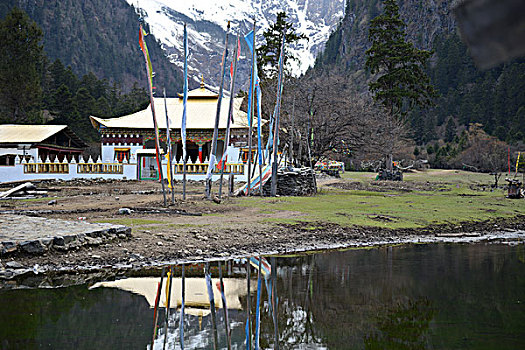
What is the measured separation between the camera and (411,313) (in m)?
8.31

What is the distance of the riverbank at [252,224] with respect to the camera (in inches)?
480

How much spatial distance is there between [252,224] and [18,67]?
5945 centimetres

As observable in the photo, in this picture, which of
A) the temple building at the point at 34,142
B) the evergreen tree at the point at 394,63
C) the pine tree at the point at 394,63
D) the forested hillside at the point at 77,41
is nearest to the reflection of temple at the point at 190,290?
the temple building at the point at 34,142

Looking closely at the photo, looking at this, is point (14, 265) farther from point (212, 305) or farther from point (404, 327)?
point (404, 327)

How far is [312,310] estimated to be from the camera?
8.42 meters

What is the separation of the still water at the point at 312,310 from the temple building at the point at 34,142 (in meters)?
35.2

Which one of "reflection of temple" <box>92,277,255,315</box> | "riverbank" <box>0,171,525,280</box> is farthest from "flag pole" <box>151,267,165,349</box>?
"riverbank" <box>0,171,525,280</box>

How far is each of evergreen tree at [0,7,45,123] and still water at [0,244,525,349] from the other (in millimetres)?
62733

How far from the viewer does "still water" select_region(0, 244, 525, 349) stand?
6.89 meters

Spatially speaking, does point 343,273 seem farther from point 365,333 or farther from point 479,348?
point 479,348

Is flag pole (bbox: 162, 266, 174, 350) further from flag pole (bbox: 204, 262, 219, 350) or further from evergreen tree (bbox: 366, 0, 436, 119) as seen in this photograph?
evergreen tree (bbox: 366, 0, 436, 119)

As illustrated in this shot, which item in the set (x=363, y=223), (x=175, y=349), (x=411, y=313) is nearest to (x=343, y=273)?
(x=411, y=313)

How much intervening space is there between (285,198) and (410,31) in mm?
163062

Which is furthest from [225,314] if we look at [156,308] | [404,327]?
[404,327]
